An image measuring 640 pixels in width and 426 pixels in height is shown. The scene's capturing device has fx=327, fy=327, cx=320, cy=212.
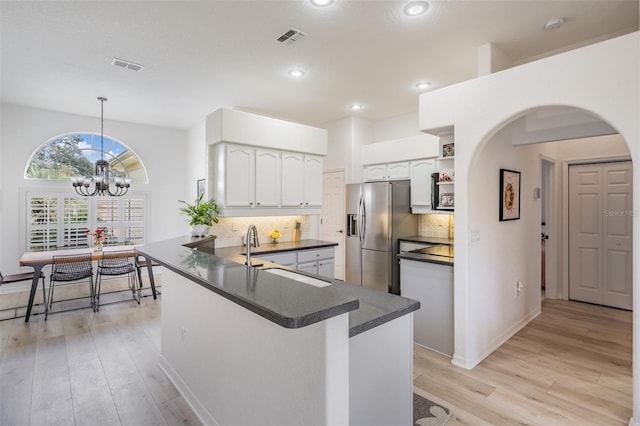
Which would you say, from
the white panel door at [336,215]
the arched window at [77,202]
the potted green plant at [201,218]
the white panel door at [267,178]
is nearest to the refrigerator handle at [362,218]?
the white panel door at [336,215]

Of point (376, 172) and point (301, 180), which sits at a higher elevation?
point (376, 172)

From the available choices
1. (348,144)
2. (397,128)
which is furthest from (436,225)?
(348,144)

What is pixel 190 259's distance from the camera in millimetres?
2314

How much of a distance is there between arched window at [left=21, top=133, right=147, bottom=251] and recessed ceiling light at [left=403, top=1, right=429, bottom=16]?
18.5 ft

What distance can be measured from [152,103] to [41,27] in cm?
216

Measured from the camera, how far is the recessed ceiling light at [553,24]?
2.75 metres

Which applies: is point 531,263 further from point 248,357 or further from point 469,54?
point 248,357

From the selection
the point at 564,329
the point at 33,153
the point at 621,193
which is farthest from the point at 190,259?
the point at 621,193

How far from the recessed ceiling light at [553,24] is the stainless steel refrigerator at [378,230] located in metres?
2.45

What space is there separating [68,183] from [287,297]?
Result: 6.11m

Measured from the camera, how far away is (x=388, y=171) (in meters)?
5.32

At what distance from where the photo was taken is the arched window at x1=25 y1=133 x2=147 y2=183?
17.9 feet

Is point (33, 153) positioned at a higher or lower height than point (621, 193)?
higher

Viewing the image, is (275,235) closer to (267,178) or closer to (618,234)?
(267,178)
